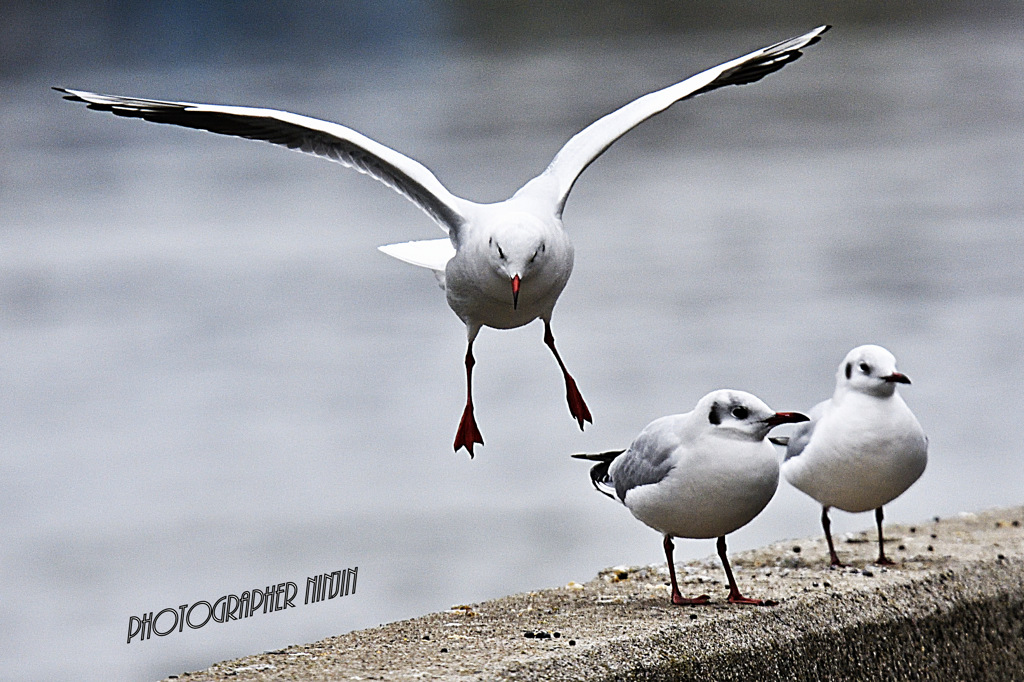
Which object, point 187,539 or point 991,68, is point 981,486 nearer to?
point 187,539

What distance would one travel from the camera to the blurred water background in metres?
12.4

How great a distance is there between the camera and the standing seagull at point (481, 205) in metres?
4.87

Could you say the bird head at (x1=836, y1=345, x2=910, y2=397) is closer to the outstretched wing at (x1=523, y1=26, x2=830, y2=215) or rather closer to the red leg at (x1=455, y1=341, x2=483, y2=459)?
the outstretched wing at (x1=523, y1=26, x2=830, y2=215)

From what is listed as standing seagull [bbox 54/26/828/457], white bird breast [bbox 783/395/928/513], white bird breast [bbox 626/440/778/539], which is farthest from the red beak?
white bird breast [bbox 783/395/928/513]

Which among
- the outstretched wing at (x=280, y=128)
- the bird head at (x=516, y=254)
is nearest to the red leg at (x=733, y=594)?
the bird head at (x=516, y=254)

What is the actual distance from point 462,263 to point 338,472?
977 cm

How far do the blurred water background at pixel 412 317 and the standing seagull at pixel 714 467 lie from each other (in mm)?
5859

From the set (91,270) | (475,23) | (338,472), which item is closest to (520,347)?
(338,472)

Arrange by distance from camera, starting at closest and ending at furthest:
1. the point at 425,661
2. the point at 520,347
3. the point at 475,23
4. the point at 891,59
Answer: the point at 425,661 < the point at 520,347 < the point at 475,23 < the point at 891,59

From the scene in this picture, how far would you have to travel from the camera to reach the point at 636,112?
553cm

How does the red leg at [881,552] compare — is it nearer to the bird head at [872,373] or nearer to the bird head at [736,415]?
the bird head at [872,373]

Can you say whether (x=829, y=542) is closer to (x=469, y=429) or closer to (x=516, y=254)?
(x=469, y=429)

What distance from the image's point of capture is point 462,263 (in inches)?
199

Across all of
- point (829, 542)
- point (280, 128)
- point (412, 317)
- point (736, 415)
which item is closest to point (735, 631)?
point (736, 415)
